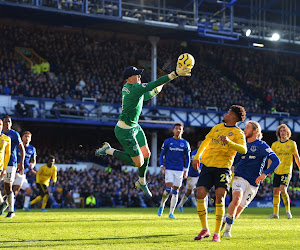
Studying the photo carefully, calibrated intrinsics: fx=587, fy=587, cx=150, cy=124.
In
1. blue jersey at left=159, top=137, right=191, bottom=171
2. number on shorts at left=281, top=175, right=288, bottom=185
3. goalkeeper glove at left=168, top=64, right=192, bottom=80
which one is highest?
goalkeeper glove at left=168, top=64, right=192, bottom=80

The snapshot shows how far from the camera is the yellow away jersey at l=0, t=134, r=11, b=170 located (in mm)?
13688

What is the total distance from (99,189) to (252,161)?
18286mm

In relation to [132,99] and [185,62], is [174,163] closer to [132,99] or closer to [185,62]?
[132,99]

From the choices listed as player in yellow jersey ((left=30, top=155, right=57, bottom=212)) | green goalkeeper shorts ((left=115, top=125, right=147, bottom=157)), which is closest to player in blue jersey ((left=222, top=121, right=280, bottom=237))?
green goalkeeper shorts ((left=115, top=125, right=147, bottom=157))

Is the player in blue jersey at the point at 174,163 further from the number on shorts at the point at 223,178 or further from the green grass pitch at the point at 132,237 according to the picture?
the number on shorts at the point at 223,178

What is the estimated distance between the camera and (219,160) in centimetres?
1003

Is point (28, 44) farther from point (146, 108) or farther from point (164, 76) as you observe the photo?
point (164, 76)

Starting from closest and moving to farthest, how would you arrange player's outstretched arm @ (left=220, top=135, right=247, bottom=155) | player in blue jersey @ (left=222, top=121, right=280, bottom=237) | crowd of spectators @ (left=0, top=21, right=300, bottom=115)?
player's outstretched arm @ (left=220, top=135, right=247, bottom=155), player in blue jersey @ (left=222, top=121, right=280, bottom=237), crowd of spectators @ (left=0, top=21, right=300, bottom=115)

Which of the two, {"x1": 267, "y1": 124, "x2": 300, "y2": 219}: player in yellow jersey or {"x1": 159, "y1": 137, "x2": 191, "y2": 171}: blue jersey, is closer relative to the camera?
{"x1": 267, "y1": 124, "x2": 300, "y2": 219}: player in yellow jersey

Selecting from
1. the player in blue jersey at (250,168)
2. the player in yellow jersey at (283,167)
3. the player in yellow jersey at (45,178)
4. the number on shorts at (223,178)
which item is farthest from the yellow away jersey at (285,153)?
the player in yellow jersey at (45,178)

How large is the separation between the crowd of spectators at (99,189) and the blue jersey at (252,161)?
15.8 meters

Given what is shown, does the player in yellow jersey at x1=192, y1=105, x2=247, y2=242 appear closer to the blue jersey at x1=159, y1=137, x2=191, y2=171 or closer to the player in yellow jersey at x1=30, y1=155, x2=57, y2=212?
the blue jersey at x1=159, y1=137, x2=191, y2=171

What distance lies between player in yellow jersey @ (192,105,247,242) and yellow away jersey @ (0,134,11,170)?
5.59 m

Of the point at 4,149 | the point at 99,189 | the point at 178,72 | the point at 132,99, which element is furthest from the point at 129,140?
the point at 99,189
